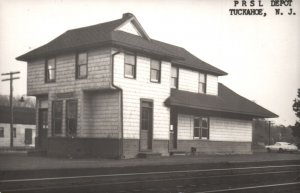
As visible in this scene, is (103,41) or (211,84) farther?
(211,84)

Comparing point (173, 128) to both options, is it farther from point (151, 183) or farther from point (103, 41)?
point (151, 183)

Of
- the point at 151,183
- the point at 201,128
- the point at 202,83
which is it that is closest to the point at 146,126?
the point at 201,128

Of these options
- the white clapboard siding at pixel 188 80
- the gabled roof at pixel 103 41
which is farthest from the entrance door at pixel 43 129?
the white clapboard siding at pixel 188 80

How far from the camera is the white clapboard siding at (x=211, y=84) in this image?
3059cm

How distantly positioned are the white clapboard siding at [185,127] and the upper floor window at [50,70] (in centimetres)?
759

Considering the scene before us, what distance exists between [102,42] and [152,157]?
6.20 m

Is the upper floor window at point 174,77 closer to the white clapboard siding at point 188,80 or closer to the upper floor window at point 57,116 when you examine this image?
the white clapboard siding at point 188,80

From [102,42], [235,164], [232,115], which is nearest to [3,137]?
[232,115]

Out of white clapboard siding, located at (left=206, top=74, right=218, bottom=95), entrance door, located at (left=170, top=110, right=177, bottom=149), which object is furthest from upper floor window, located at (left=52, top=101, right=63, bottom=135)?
white clapboard siding, located at (left=206, top=74, right=218, bottom=95)

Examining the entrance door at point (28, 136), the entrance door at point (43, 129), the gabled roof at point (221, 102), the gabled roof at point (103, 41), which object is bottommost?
the entrance door at point (28, 136)

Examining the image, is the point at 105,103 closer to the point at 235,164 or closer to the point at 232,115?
the point at 235,164

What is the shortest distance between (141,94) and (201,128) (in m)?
6.65

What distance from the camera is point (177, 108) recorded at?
2672 cm

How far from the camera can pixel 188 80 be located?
28.7 meters
